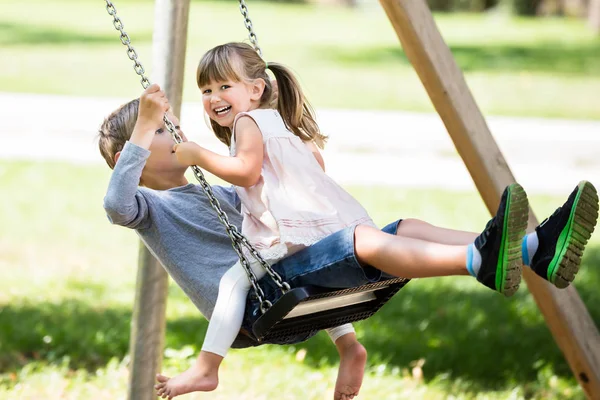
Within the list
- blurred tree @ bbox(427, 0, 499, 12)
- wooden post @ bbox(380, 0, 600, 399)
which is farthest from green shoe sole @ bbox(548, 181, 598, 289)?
blurred tree @ bbox(427, 0, 499, 12)

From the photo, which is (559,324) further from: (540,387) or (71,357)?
(71,357)

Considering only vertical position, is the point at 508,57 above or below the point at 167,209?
below

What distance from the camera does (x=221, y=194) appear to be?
3.83m

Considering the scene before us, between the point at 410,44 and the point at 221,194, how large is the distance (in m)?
0.92

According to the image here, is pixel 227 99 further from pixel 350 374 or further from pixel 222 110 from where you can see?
pixel 350 374

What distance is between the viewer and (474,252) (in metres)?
2.84

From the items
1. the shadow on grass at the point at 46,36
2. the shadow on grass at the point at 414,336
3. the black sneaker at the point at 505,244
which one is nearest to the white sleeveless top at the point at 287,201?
the black sneaker at the point at 505,244

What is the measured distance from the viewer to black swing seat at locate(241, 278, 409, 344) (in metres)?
3.03

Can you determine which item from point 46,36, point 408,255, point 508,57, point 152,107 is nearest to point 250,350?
point 152,107

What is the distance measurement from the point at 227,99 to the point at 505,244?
1.15m

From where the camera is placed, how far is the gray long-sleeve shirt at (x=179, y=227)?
3.36 m

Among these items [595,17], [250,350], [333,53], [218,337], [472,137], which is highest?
[472,137]

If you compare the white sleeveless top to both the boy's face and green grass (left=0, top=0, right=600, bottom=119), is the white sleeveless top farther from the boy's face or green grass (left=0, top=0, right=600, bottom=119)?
green grass (left=0, top=0, right=600, bottom=119)

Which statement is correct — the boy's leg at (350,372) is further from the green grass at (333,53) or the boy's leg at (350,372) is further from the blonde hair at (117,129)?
the green grass at (333,53)
